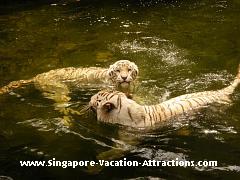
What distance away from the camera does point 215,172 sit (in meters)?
4.06

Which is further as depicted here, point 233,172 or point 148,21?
point 148,21

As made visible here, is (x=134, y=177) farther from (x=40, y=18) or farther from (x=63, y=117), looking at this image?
(x=40, y=18)

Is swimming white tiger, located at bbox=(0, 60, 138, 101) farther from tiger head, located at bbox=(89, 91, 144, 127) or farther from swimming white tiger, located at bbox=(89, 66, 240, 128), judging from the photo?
tiger head, located at bbox=(89, 91, 144, 127)

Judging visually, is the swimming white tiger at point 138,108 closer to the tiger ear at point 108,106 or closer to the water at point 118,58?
the tiger ear at point 108,106

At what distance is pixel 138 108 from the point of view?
4629 mm

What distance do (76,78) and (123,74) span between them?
1.10 metres

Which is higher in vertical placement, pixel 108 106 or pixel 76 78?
pixel 108 106

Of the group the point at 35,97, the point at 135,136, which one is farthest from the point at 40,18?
the point at 135,136

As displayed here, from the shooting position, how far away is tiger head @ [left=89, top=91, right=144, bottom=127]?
4.57m

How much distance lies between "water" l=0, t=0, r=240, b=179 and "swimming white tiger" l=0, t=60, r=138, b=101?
0.14 meters

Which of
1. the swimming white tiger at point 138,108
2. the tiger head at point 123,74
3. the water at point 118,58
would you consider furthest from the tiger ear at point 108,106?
the tiger head at point 123,74

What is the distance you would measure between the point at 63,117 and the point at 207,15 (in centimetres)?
547

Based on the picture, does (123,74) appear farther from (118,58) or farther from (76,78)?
(118,58)

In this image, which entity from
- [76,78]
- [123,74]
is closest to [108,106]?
[123,74]
